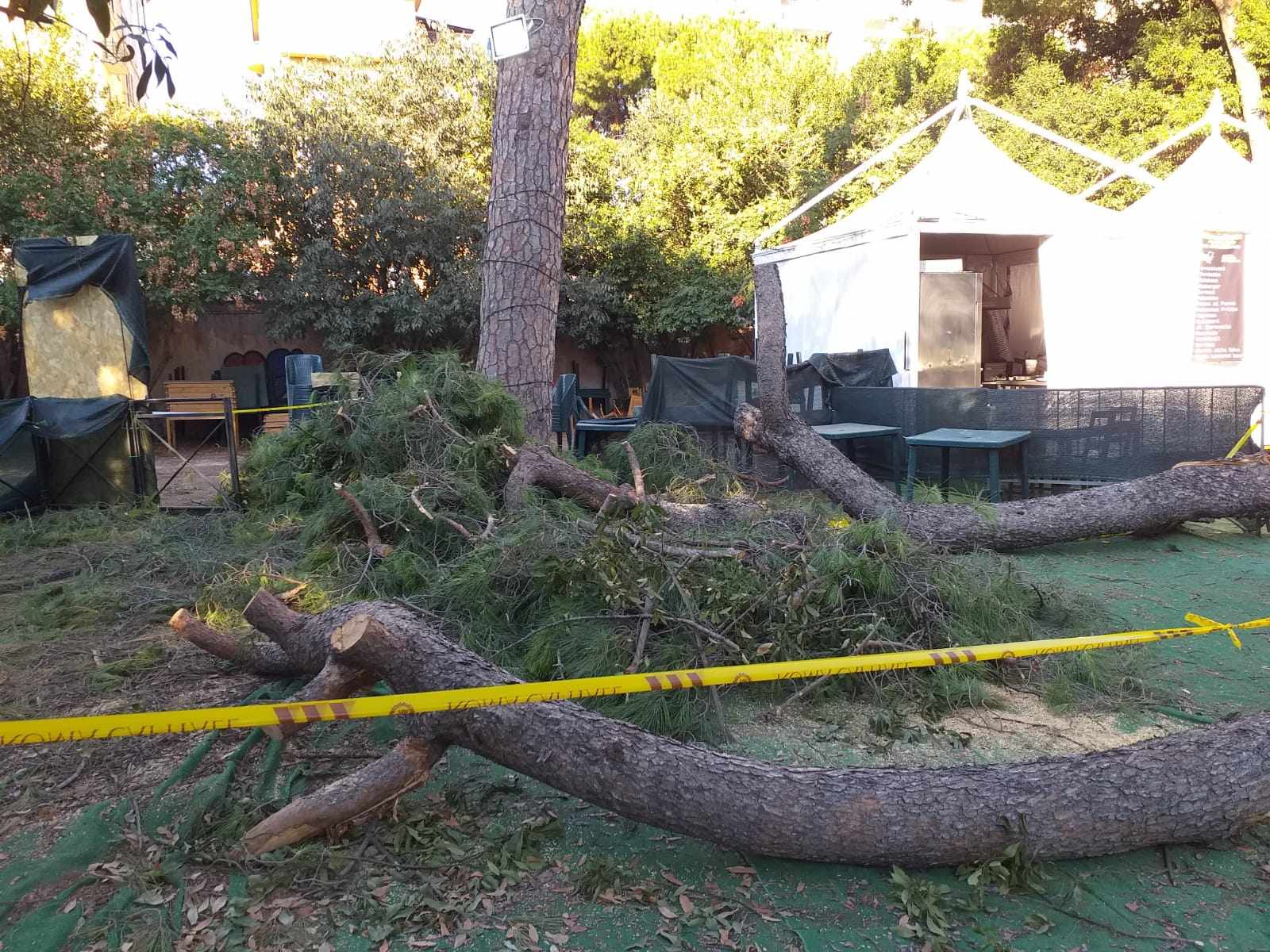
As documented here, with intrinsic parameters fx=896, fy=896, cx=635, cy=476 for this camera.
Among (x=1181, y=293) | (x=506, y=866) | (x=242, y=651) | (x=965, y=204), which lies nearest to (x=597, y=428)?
(x=242, y=651)

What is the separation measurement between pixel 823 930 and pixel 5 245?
1804cm

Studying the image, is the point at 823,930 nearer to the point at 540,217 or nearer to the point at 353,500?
the point at 353,500

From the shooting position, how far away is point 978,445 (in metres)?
7.16

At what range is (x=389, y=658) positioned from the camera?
2936mm

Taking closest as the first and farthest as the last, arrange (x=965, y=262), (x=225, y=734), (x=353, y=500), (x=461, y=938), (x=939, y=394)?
(x=461, y=938) → (x=225, y=734) → (x=353, y=500) → (x=939, y=394) → (x=965, y=262)

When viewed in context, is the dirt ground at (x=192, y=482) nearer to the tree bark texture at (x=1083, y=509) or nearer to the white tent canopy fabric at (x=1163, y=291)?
the tree bark texture at (x=1083, y=509)

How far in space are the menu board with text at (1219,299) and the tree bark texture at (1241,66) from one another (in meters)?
8.59

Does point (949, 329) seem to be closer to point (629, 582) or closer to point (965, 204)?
point (965, 204)

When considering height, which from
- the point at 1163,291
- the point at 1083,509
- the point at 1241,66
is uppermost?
the point at 1241,66

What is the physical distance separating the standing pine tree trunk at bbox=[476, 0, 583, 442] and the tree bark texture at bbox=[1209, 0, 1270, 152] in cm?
1522

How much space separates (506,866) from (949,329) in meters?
9.85

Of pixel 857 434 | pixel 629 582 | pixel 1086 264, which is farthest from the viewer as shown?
pixel 1086 264

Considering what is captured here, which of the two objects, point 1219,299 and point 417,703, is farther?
point 1219,299

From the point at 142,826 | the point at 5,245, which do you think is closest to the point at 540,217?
the point at 142,826
